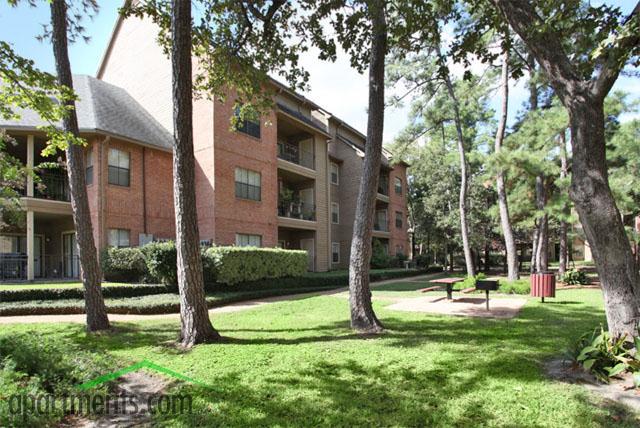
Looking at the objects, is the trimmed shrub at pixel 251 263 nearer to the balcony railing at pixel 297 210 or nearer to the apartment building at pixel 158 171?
the apartment building at pixel 158 171

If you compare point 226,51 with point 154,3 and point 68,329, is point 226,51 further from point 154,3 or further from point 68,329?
point 68,329

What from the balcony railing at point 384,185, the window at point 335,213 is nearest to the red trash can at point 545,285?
the window at point 335,213

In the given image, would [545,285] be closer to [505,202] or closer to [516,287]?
[516,287]

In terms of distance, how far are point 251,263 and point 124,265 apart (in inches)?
192

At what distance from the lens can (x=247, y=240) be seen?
20203 mm

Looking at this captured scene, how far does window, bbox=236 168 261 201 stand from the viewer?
19969 millimetres

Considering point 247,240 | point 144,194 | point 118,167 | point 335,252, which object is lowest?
point 335,252

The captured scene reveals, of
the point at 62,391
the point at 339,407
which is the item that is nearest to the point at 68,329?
the point at 62,391

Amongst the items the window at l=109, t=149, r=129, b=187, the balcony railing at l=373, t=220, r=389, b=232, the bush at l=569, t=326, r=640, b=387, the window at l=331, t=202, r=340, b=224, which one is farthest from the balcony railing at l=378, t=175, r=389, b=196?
the bush at l=569, t=326, r=640, b=387

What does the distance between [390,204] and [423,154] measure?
603 cm

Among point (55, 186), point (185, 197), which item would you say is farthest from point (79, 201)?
point (55, 186)

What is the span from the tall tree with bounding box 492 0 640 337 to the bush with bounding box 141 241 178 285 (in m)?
12.1

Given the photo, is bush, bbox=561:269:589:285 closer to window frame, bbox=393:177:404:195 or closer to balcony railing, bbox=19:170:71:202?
window frame, bbox=393:177:404:195

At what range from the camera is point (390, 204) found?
33.8m
